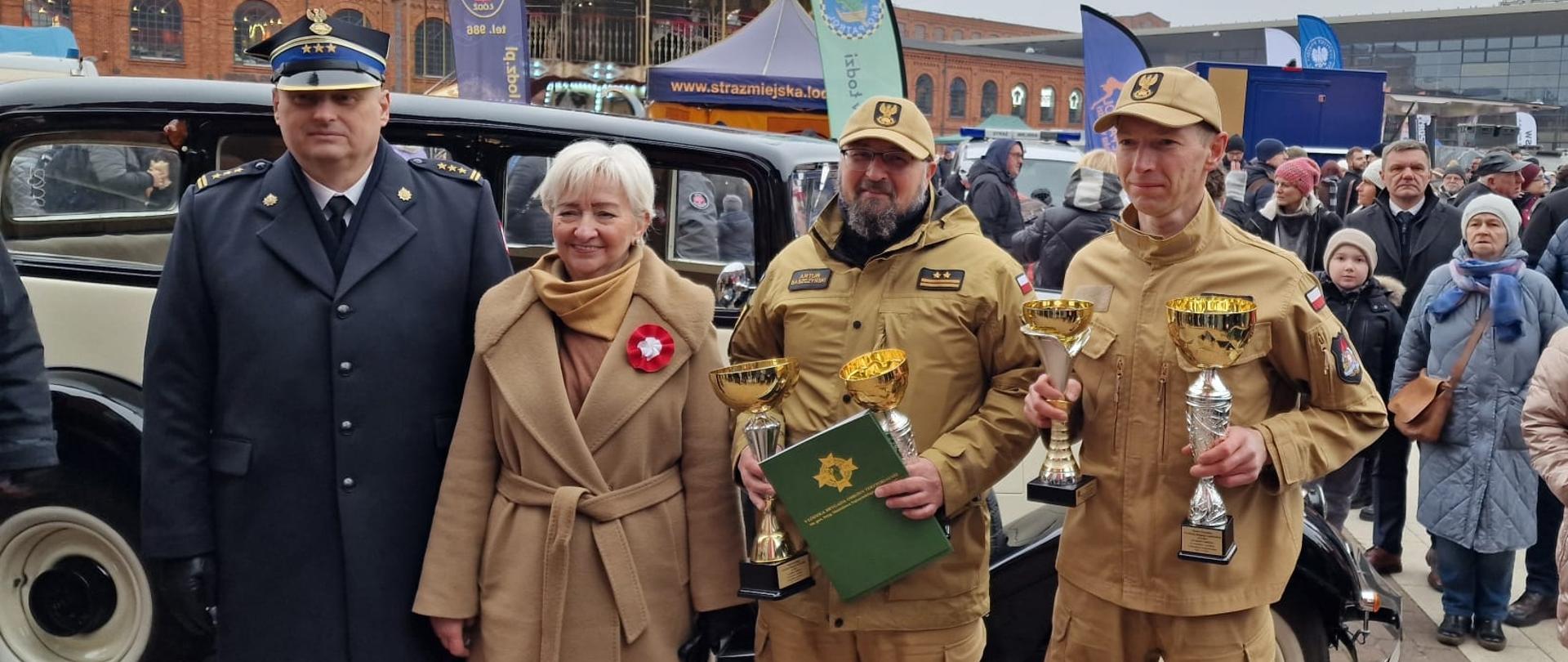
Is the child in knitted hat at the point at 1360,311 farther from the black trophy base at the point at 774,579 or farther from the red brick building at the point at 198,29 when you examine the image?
the red brick building at the point at 198,29

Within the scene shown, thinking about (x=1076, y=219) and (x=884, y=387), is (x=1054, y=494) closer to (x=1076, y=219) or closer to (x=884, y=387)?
(x=884, y=387)

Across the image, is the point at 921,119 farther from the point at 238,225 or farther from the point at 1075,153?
the point at 1075,153

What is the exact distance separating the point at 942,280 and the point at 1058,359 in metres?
0.35

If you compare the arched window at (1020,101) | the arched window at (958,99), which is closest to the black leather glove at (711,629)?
the arched window at (958,99)

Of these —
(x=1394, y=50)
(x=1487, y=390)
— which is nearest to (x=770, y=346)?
A: (x=1487, y=390)

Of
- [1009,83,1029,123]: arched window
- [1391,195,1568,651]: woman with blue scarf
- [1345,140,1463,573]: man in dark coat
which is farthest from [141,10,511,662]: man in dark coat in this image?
[1009,83,1029,123]: arched window

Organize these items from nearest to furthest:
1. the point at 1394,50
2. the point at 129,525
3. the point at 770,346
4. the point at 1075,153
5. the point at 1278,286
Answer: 1. the point at 1278,286
2. the point at 770,346
3. the point at 129,525
4. the point at 1075,153
5. the point at 1394,50

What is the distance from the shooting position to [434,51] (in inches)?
1672

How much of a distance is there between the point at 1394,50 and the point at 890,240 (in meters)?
73.1

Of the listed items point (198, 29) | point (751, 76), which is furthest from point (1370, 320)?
point (198, 29)

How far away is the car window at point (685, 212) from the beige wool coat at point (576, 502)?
4.70 ft

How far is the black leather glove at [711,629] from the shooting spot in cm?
284

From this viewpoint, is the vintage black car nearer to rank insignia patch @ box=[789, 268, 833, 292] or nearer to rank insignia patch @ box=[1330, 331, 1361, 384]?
rank insignia patch @ box=[789, 268, 833, 292]

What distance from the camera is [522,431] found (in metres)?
2.68
